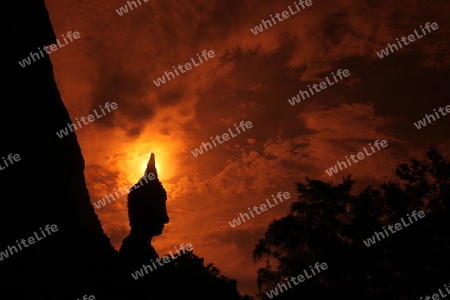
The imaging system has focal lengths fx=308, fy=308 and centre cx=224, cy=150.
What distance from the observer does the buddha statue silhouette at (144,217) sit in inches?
341

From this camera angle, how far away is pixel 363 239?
22.0m

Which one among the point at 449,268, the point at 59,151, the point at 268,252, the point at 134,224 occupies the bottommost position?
the point at 449,268

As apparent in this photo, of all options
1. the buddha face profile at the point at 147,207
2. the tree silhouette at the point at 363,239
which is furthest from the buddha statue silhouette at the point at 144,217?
the tree silhouette at the point at 363,239

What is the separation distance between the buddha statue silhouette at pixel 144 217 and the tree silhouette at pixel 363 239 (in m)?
12.7

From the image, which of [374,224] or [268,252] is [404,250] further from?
[268,252]

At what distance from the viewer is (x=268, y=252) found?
2491 cm

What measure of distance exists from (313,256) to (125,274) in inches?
754

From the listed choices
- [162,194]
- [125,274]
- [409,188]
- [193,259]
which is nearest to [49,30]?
[162,194]

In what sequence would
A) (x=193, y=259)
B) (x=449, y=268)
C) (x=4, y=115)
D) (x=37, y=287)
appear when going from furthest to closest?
(x=193, y=259), (x=449, y=268), (x=4, y=115), (x=37, y=287)

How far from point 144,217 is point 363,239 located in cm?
1850

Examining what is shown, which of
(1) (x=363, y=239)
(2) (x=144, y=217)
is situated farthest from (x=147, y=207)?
(1) (x=363, y=239)

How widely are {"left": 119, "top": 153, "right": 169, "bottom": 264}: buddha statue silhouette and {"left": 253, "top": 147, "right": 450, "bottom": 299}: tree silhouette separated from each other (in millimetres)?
12705

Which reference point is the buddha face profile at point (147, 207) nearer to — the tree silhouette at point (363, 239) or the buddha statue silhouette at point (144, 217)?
the buddha statue silhouette at point (144, 217)

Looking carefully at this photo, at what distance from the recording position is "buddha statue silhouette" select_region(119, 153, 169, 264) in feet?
28.4
